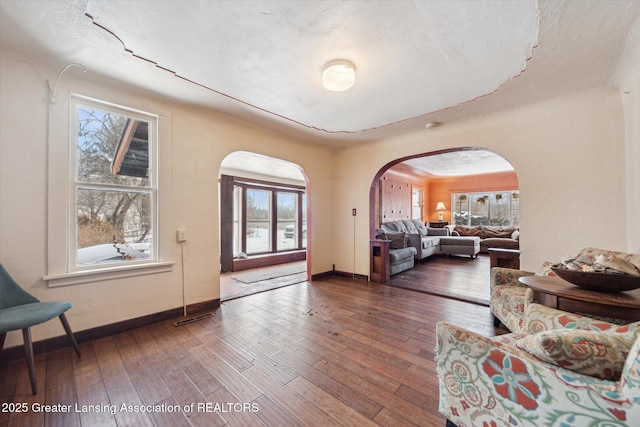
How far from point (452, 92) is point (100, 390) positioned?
13.0 feet

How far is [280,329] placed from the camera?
8.25ft

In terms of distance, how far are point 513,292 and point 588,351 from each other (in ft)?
5.50

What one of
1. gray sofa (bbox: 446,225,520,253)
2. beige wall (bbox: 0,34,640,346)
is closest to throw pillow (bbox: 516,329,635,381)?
beige wall (bbox: 0,34,640,346)

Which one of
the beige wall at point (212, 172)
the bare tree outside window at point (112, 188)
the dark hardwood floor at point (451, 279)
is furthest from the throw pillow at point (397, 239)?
the bare tree outside window at point (112, 188)

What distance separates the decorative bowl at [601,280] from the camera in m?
1.40

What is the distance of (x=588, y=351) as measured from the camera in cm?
83

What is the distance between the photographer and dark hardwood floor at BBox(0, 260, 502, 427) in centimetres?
143

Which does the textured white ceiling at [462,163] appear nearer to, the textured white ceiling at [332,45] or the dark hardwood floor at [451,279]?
the dark hardwood floor at [451,279]

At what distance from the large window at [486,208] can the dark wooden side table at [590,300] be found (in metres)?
7.77

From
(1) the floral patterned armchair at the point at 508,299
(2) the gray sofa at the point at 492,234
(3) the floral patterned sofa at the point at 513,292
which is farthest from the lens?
→ (2) the gray sofa at the point at 492,234

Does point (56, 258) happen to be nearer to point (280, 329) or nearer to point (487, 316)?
point (280, 329)

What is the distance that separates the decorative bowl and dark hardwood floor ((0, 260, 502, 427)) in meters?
1.12

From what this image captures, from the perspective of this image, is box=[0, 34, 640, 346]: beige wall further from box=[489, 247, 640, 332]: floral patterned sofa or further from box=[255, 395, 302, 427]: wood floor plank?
box=[255, 395, 302, 427]: wood floor plank

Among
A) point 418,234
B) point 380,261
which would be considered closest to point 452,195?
point 418,234
